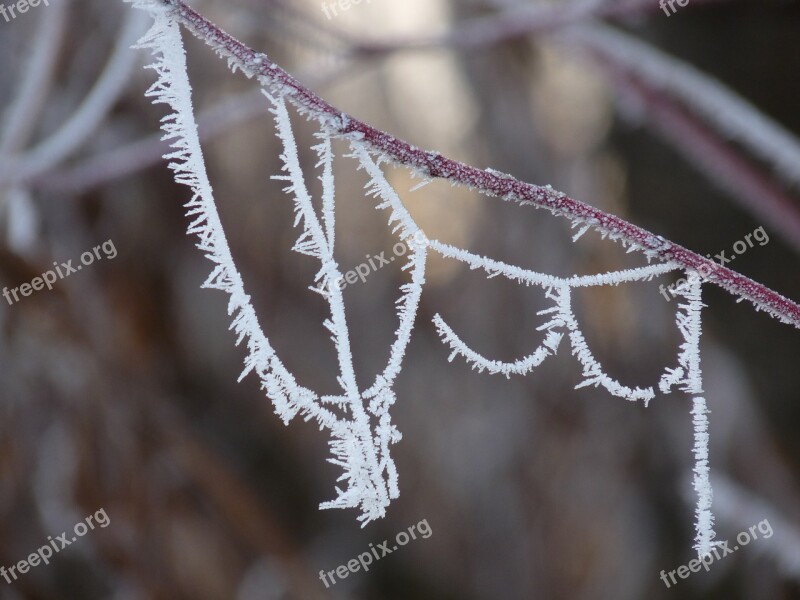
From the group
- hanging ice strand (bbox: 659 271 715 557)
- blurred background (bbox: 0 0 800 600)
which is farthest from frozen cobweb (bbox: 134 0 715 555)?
blurred background (bbox: 0 0 800 600)

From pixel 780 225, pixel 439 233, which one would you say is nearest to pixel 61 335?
pixel 439 233

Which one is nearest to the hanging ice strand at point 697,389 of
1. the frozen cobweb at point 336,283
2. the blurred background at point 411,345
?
the frozen cobweb at point 336,283

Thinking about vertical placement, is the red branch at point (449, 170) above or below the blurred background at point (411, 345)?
above

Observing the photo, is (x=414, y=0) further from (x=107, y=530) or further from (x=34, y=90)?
(x=107, y=530)

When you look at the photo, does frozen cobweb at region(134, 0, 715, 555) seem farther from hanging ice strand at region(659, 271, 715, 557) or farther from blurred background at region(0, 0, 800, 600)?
blurred background at region(0, 0, 800, 600)

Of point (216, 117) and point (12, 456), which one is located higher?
point (216, 117)

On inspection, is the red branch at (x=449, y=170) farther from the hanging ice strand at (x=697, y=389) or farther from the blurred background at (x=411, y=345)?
the blurred background at (x=411, y=345)

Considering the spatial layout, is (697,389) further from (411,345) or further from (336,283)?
(411,345)
